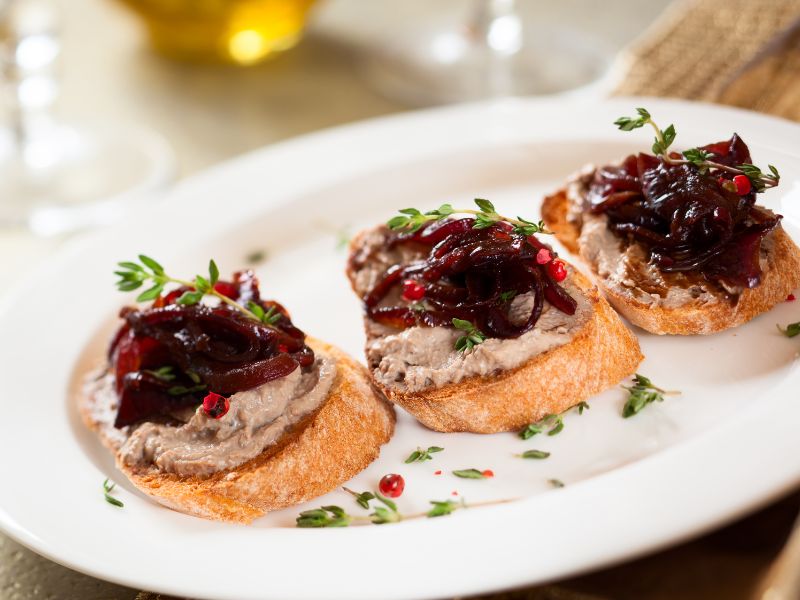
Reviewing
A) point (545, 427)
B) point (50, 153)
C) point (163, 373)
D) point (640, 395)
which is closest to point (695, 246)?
point (640, 395)

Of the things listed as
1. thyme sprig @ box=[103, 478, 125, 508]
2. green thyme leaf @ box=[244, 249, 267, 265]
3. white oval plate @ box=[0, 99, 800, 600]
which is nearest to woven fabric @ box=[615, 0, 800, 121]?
white oval plate @ box=[0, 99, 800, 600]

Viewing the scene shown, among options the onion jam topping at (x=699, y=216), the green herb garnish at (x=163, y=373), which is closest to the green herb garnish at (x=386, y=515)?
the green herb garnish at (x=163, y=373)

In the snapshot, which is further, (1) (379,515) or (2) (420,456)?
(2) (420,456)

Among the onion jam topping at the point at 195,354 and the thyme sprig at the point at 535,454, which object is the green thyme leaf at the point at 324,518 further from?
the thyme sprig at the point at 535,454

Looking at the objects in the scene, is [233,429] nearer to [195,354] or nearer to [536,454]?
[195,354]

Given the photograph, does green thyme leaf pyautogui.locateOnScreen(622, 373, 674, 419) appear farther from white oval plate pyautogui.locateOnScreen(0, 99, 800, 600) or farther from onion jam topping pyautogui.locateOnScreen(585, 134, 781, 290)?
onion jam topping pyautogui.locateOnScreen(585, 134, 781, 290)

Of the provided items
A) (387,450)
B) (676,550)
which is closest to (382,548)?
(387,450)

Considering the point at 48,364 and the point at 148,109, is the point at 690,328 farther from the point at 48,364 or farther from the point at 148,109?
the point at 148,109
